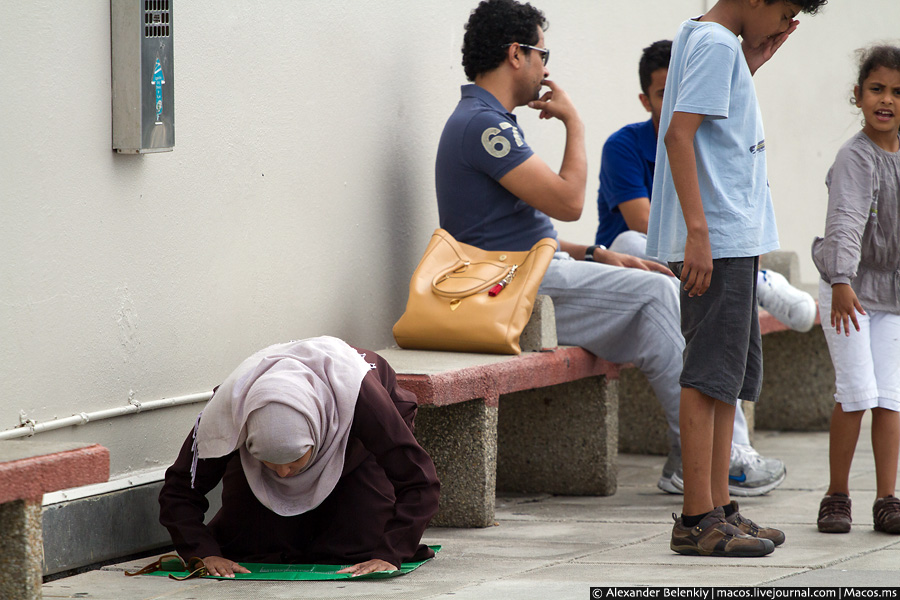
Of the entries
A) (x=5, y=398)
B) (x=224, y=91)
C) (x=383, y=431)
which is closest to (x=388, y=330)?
(x=224, y=91)

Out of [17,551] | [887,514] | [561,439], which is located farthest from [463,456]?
[17,551]

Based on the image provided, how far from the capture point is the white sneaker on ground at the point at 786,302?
5.06 metres

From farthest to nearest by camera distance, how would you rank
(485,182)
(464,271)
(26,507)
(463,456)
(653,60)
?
(653,60) → (485,182) → (464,271) → (463,456) → (26,507)

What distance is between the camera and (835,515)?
12.7 ft

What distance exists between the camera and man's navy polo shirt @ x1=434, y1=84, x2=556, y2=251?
14.7 feet

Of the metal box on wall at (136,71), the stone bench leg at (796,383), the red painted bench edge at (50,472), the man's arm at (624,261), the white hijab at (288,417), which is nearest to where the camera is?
the red painted bench edge at (50,472)

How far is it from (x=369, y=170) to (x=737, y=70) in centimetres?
178

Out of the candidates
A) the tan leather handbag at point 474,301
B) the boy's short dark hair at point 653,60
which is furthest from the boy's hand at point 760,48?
the boy's short dark hair at point 653,60

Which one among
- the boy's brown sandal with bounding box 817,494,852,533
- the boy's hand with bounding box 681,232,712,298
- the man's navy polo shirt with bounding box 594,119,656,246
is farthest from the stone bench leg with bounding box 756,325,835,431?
the boy's hand with bounding box 681,232,712,298

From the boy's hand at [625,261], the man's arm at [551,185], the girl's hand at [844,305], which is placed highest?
the man's arm at [551,185]

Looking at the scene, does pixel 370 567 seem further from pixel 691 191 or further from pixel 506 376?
pixel 691 191

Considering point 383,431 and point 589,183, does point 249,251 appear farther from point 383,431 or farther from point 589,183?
point 589,183

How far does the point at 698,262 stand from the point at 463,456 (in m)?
1.25

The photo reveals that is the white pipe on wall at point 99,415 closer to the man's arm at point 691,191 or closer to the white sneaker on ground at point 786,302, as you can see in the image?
the man's arm at point 691,191
